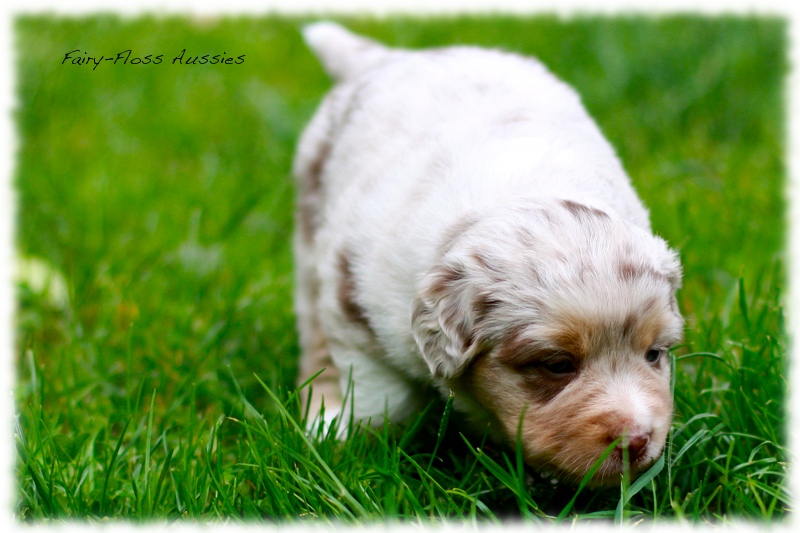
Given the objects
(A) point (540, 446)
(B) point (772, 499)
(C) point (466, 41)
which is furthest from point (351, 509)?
(C) point (466, 41)

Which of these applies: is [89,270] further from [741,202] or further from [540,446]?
[741,202]

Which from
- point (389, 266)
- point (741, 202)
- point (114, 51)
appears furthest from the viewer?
point (114, 51)

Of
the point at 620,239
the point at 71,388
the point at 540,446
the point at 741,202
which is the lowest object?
the point at 71,388

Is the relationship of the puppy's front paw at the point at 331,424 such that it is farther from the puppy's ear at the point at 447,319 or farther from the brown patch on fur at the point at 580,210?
the brown patch on fur at the point at 580,210

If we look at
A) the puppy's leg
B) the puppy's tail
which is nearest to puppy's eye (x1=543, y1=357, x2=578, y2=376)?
the puppy's leg

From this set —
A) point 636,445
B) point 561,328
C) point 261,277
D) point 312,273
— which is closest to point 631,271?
point 561,328

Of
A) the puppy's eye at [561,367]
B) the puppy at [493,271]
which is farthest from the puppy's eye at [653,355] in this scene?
the puppy's eye at [561,367]

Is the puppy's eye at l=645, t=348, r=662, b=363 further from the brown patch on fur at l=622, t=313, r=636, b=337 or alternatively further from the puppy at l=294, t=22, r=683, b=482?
the brown patch on fur at l=622, t=313, r=636, b=337
